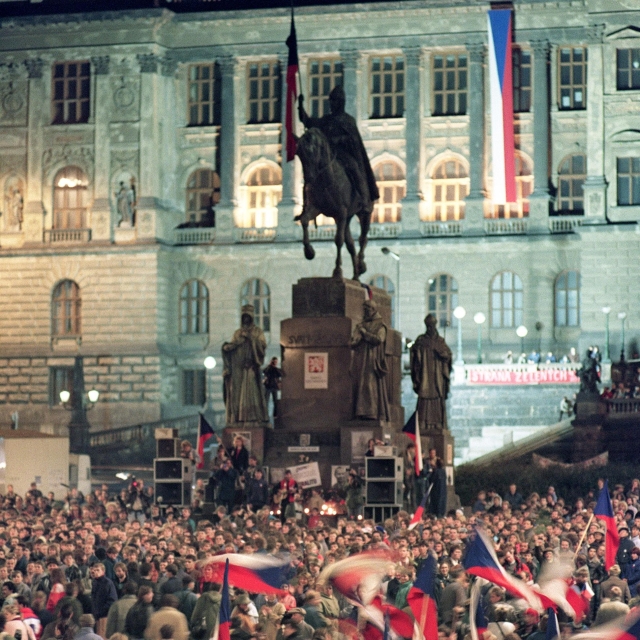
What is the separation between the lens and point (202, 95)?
2825 inches

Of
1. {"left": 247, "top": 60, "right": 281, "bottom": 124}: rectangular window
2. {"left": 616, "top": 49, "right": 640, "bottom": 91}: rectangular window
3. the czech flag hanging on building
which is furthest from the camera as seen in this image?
{"left": 247, "top": 60, "right": 281, "bottom": 124}: rectangular window

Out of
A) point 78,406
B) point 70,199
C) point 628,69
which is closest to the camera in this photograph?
point 628,69

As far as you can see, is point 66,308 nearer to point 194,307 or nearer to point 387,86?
point 194,307

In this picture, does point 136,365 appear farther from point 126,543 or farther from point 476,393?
point 126,543

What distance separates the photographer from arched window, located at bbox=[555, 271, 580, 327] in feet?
221

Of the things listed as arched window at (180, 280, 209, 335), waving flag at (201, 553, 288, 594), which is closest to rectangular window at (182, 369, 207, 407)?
arched window at (180, 280, 209, 335)

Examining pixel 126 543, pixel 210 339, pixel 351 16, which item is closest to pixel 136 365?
pixel 210 339

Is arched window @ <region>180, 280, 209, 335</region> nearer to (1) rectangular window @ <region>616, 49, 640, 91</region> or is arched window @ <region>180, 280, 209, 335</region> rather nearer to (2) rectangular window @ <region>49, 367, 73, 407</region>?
(2) rectangular window @ <region>49, 367, 73, 407</region>

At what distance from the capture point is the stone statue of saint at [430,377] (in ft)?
112

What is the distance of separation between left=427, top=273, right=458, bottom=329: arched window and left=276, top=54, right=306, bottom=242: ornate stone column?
544 centimetres

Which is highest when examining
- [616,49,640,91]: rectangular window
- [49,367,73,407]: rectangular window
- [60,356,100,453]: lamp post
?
→ [616,49,640,91]: rectangular window

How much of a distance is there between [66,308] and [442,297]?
1364 cm

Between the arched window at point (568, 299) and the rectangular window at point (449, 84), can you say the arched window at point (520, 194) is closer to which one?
the arched window at point (568, 299)

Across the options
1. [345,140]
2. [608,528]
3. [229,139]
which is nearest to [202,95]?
[229,139]
